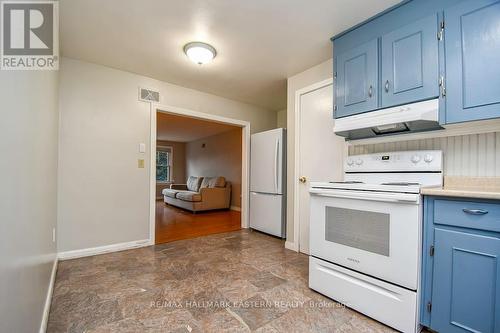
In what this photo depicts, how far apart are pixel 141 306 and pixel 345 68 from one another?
100 inches

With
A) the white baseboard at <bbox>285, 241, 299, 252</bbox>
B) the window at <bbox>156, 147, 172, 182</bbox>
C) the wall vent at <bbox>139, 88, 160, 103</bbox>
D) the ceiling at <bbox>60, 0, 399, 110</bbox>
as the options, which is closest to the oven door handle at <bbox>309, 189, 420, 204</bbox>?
the white baseboard at <bbox>285, 241, 299, 252</bbox>

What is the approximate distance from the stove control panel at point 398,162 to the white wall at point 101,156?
2585 millimetres

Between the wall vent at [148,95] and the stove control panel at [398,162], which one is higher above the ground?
the wall vent at [148,95]

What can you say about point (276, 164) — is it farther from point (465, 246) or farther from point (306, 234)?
point (465, 246)

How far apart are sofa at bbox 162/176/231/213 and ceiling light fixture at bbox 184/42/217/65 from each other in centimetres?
368

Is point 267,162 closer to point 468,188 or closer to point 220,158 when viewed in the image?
point 468,188

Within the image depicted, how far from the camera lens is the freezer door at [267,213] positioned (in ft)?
11.4

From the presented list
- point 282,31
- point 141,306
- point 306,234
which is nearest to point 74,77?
point 282,31

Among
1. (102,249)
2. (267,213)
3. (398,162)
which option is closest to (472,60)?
(398,162)

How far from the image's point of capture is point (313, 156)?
278cm

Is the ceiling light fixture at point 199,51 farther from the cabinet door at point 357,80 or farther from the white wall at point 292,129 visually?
the cabinet door at point 357,80

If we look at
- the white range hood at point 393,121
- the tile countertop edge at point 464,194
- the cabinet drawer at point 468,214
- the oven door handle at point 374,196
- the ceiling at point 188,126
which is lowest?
the cabinet drawer at point 468,214

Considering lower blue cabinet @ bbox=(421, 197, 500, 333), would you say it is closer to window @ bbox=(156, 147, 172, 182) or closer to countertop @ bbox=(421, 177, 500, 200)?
countertop @ bbox=(421, 177, 500, 200)

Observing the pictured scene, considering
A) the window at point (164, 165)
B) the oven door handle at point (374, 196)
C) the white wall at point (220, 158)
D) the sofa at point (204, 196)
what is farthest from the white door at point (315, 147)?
the window at point (164, 165)
